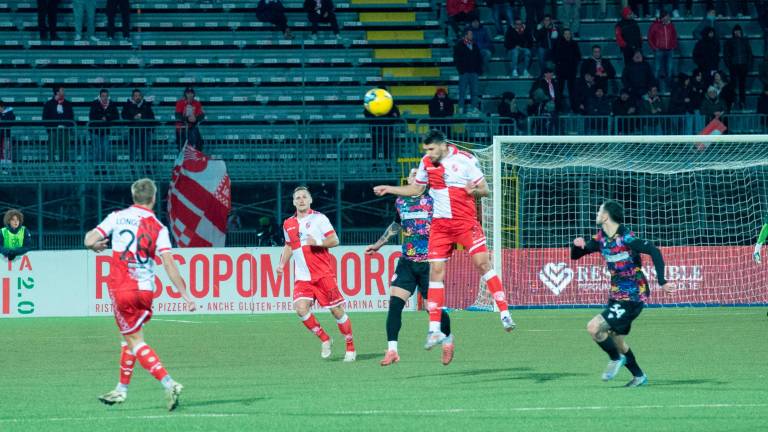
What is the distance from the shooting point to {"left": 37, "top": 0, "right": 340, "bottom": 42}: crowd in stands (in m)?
34.1

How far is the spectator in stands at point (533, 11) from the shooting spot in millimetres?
34344

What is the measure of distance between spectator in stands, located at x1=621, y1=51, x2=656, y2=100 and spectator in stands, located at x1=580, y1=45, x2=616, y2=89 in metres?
0.41

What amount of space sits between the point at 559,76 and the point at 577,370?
19473 mm

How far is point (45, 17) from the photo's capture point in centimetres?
3438

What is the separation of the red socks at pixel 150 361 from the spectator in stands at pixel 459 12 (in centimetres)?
2451

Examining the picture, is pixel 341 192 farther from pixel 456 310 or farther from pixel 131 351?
pixel 131 351

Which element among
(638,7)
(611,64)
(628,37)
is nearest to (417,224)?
(611,64)

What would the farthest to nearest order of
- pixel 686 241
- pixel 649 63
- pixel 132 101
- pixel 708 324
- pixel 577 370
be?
pixel 649 63 < pixel 132 101 < pixel 686 241 < pixel 708 324 < pixel 577 370

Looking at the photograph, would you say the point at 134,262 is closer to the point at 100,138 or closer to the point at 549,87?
the point at 100,138

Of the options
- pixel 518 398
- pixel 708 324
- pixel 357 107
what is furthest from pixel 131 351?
pixel 357 107

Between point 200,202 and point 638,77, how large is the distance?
11.6 meters

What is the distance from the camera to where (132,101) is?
29.6m

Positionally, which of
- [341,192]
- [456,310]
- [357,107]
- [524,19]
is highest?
[524,19]

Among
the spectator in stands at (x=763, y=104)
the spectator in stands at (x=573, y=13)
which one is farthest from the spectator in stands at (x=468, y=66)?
the spectator in stands at (x=763, y=104)
